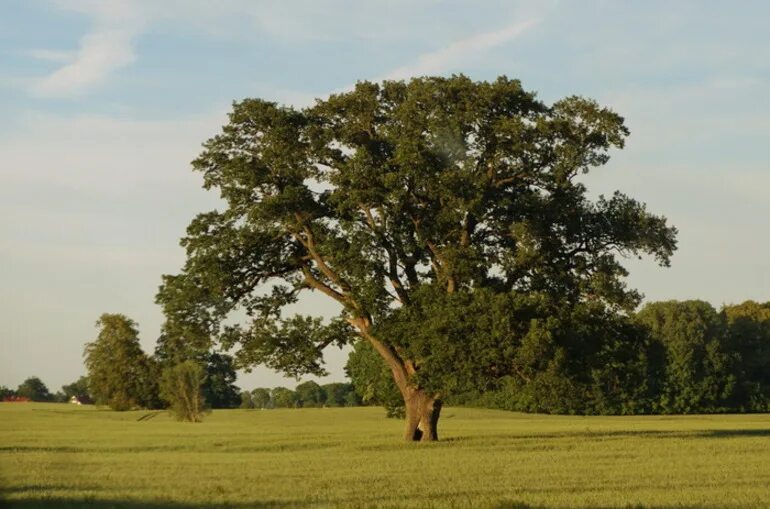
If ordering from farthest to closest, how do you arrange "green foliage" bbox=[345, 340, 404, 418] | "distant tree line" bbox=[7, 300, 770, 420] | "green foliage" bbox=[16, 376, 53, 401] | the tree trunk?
"green foliage" bbox=[345, 340, 404, 418] → the tree trunk → "distant tree line" bbox=[7, 300, 770, 420] → "green foliage" bbox=[16, 376, 53, 401]

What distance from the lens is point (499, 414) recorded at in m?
120

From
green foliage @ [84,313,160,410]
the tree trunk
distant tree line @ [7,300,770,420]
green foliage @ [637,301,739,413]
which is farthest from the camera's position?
green foliage @ [637,301,739,413]

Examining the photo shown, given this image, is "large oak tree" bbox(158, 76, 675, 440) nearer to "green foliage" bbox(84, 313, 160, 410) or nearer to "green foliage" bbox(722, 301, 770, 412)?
"green foliage" bbox(84, 313, 160, 410)

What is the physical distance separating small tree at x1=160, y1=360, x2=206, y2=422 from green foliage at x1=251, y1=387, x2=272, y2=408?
90.4 m

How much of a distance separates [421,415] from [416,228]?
819cm

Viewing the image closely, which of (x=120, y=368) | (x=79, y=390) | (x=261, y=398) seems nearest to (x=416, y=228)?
(x=120, y=368)

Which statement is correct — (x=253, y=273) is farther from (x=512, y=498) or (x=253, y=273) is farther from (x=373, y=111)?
(x=512, y=498)

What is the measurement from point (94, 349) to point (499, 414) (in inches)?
2145

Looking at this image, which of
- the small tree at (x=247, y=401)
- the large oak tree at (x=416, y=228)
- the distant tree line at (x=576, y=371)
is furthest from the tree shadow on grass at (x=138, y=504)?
the small tree at (x=247, y=401)

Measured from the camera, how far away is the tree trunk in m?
49.8

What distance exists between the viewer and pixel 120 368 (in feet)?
289

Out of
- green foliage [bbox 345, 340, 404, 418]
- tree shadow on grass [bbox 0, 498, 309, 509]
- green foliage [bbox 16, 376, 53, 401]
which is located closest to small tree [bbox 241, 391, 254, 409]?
green foliage [bbox 345, 340, 404, 418]

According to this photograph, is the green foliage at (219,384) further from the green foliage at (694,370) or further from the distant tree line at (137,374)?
the green foliage at (694,370)

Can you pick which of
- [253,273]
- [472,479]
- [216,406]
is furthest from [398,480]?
[216,406]
